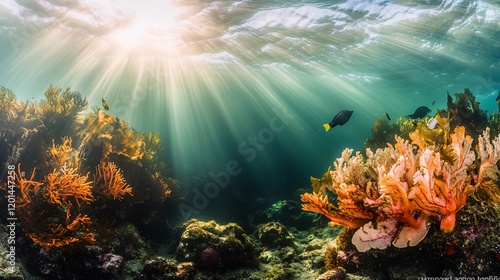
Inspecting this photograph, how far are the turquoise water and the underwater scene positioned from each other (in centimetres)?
14

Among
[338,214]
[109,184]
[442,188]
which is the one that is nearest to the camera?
[442,188]

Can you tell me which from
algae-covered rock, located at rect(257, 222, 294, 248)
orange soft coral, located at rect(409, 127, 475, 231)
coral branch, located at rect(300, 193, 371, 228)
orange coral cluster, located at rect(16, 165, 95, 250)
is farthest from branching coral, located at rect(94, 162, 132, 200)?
orange soft coral, located at rect(409, 127, 475, 231)

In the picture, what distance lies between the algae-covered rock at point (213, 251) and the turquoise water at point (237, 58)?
7.39 meters

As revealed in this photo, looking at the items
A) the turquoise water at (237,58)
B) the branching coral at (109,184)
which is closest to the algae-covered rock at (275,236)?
the branching coral at (109,184)

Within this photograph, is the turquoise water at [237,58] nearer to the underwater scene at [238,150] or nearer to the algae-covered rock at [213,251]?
the underwater scene at [238,150]

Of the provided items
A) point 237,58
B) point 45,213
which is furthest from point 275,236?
point 237,58

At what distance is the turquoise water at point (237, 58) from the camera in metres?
13.7

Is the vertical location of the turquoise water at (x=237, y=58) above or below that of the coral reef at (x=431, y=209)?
above

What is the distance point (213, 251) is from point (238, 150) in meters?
19.1

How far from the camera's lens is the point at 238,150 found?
24078mm

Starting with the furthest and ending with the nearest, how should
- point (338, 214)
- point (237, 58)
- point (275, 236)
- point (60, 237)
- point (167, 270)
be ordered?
point (237, 58) → point (275, 236) → point (167, 270) → point (60, 237) → point (338, 214)

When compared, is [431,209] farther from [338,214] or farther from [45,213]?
[45,213]

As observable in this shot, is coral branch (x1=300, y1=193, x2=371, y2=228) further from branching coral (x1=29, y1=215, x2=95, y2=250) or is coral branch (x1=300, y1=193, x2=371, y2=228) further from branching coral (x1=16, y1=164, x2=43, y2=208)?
branching coral (x1=16, y1=164, x2=43, y2=208)

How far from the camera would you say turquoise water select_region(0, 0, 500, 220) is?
45.0 ft
